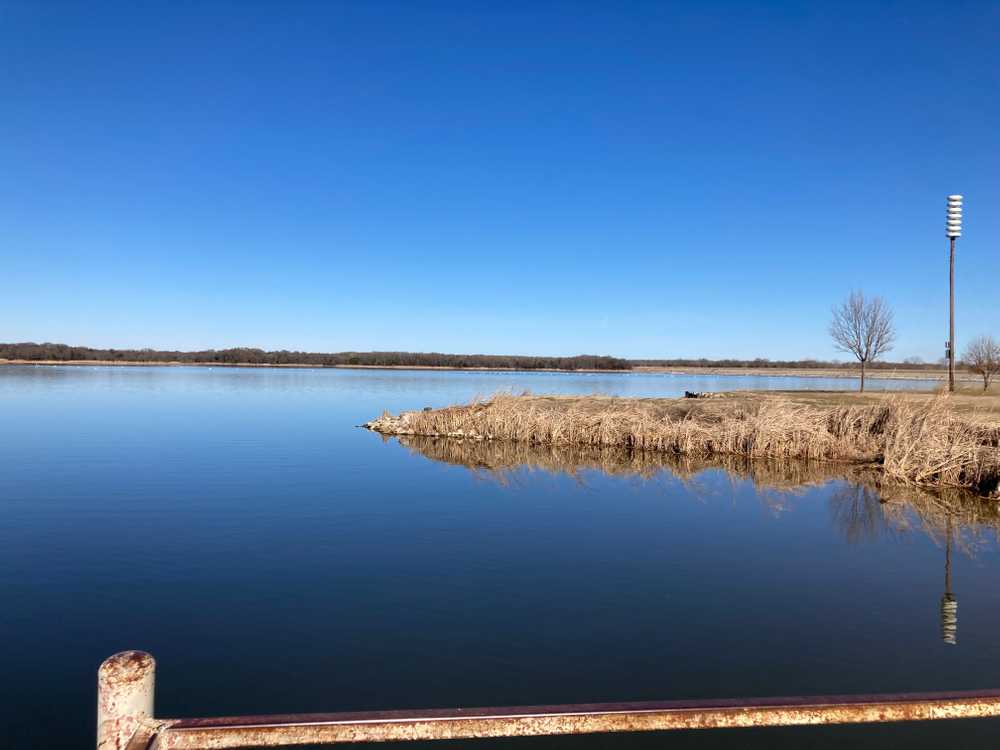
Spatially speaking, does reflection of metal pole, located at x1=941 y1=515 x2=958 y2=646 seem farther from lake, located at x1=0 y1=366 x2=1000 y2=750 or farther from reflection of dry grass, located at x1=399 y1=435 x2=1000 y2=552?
reflection of dry grass, located at x1=399 y1=435 x2=1000 y2=552

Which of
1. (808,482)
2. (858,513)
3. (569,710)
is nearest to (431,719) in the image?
(569,710)

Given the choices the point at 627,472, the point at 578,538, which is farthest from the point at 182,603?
the point at 627,472

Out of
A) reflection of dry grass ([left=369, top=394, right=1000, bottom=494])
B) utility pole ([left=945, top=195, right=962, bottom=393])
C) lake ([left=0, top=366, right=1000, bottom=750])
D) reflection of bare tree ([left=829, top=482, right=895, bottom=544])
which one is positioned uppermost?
utility pole ([left=945, top=195, right=962, bottom=393])

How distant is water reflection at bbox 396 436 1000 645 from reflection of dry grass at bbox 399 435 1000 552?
2cm

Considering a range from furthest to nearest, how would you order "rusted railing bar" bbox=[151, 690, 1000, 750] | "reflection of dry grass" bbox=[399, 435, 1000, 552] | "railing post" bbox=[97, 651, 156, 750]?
"reflection of dry grass" bbox=[399, 435, 1000, 552]
"rusted railing bar" bbox=[151, 690, 1000, 750]
"railing post" bbox=[97, 651, 156, 750]

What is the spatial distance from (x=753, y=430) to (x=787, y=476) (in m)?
3.79

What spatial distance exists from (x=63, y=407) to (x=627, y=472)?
29567 millimetres

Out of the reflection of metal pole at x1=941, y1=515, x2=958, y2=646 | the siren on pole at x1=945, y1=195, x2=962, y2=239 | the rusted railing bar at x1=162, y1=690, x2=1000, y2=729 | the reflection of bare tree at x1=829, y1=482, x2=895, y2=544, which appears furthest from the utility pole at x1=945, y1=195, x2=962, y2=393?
the rusted railing bar at x1=162, y1=690, x2=1000, y2=729

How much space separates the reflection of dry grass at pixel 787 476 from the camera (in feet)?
42.8

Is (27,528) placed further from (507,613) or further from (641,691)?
(641,691)

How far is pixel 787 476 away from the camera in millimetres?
18531

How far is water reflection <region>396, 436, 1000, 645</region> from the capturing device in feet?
40.2

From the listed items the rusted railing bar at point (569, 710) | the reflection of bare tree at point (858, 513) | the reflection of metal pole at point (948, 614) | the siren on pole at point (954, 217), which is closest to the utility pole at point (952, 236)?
the siren on pole at point (954, 217)

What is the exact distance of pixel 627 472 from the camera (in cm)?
1884
